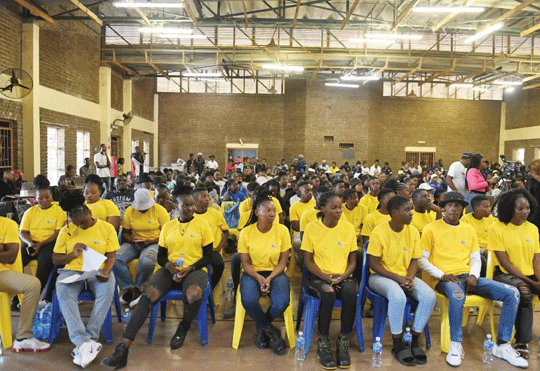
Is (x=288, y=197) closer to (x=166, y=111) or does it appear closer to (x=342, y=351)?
(x=342, y=351)

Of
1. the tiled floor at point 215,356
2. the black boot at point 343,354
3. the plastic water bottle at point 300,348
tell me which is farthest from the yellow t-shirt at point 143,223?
the black boot at point 343,354

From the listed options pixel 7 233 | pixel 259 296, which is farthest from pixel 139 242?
pixel 259 296

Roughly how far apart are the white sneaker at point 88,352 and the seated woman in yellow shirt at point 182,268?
0.69 ft

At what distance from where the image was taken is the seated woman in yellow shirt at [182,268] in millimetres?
3346

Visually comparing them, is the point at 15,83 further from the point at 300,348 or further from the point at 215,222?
the point at 300,348

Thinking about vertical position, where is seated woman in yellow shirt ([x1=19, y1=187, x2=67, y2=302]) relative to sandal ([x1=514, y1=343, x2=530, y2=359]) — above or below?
above

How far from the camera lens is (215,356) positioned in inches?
132

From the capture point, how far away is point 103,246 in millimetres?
3605

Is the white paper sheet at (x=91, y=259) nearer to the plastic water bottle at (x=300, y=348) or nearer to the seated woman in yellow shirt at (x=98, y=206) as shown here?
the seated woman in yellow shirt at (x=98, y=206)

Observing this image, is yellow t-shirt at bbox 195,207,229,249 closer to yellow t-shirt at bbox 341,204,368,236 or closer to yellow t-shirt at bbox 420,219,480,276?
yellow t-shirt at bbox 341,204,368,236

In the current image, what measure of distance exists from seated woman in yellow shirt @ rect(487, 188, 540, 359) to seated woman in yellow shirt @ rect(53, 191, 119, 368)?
10.7 ft

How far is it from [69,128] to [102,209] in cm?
897

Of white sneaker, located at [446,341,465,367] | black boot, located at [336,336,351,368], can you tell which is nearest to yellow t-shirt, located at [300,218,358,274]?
black boot, located at [336,336,351,368]

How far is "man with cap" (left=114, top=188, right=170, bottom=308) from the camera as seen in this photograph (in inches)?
166
